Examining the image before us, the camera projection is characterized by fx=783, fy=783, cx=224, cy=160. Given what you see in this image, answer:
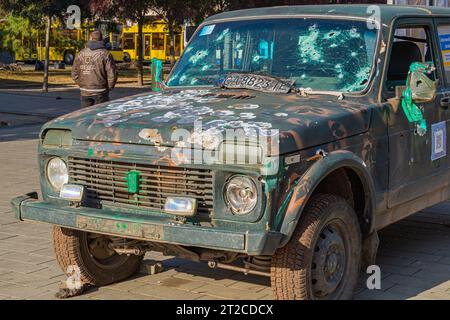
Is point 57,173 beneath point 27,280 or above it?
above

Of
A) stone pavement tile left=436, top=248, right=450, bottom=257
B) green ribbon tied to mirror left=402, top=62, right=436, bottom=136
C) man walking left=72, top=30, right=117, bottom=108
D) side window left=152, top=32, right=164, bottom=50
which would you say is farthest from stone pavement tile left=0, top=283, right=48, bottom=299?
side window left=152, top=32, right=164, bottom=50

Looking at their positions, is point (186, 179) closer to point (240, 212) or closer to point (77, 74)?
point (240, 212)

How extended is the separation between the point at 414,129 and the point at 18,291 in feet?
10.2

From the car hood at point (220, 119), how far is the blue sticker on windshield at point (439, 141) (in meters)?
1.07

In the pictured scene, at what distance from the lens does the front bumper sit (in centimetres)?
429

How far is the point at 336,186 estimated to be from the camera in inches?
203

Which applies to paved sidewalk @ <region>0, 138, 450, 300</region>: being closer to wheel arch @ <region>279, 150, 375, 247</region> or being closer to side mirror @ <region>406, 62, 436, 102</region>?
wheel arch @ <region>279, 150, 375, 247</region>

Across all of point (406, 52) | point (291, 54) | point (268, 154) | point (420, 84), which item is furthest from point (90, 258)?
point (406, 52)

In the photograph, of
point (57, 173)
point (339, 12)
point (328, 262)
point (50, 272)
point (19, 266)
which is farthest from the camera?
point (19, 266)

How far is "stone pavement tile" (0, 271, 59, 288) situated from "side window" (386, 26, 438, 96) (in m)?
2.88

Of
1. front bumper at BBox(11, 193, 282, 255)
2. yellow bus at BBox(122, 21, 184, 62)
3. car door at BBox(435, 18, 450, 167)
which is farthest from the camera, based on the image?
yellow bus at BBox(122, 21, 184, 62)

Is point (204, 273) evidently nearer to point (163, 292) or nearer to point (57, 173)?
point (163, 292)

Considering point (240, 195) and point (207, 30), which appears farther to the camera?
point (207, 30)
